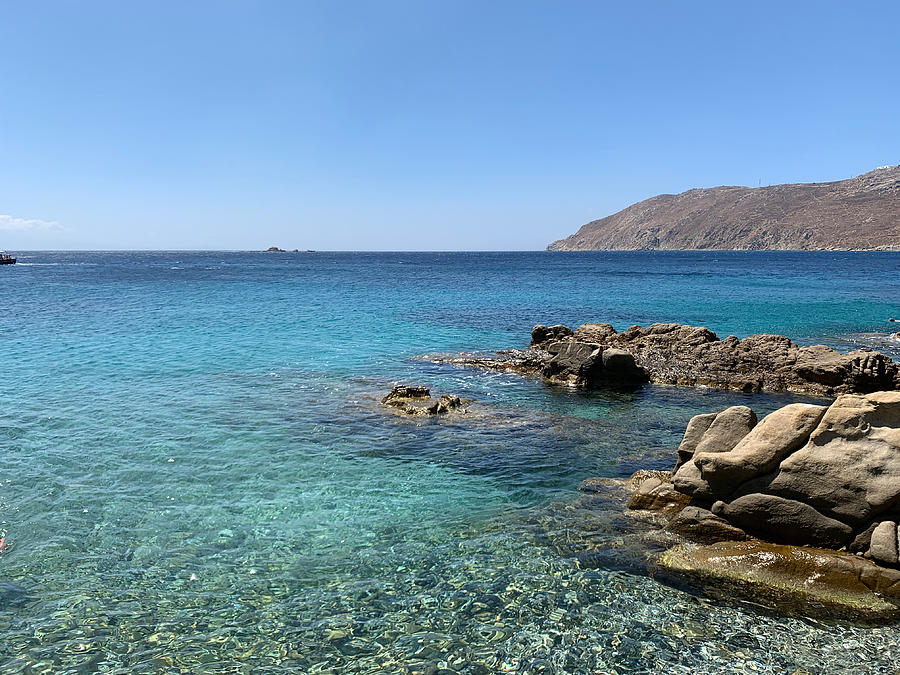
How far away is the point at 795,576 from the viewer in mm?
10852

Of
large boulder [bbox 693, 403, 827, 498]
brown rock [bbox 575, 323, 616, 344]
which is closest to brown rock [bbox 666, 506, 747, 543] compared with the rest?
large boulder [bbox 693, 403, 827, 498]

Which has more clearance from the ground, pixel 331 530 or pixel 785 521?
pixel 785 521

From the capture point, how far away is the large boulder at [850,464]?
11.5 m

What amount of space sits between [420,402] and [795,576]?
46.7 ft

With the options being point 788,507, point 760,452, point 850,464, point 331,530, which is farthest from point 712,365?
point 331,530

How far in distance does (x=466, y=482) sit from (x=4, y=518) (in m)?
10.9

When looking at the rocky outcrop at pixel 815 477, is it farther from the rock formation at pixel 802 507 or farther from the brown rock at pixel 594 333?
the brown rock at pixel 594 333

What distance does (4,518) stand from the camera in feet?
42.9

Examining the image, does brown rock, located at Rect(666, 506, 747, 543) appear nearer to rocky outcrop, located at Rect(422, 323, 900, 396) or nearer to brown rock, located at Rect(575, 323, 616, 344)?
rocky outcrop, located at Rect(422, 323, 900, 396)

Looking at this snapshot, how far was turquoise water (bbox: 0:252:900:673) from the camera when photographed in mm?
9023

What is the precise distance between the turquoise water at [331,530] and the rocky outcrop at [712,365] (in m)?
1.75

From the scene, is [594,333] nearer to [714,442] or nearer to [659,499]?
[714,442]

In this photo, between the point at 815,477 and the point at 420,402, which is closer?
the point at 815,477

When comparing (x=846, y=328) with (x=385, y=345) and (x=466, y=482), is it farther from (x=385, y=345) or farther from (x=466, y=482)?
(x=466, y=482)
